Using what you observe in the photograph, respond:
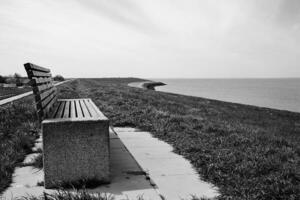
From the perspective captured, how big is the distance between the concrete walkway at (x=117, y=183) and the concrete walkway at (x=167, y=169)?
0.13 m

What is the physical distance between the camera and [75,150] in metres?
3.24

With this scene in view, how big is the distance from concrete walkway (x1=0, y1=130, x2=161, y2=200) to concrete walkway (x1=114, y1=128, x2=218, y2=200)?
0.13 meters

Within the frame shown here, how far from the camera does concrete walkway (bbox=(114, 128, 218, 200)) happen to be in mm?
3053

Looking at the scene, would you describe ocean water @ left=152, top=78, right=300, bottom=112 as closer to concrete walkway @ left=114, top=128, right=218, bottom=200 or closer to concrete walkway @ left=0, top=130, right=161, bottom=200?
concrete walkway @ left=114, top=128, right=218, bottom=200

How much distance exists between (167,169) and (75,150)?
1.27 meters

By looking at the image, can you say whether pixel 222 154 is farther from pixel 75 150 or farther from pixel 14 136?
pixel 14 136

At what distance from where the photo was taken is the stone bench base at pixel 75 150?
315cm

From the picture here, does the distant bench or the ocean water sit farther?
the ocean water

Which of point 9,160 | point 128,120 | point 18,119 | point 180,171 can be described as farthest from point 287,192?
point 18,119

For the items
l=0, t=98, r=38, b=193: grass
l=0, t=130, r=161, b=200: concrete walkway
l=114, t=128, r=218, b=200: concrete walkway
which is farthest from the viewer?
l=0, t=98, r=38, b=193: grass

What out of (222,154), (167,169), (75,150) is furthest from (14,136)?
(222,154)

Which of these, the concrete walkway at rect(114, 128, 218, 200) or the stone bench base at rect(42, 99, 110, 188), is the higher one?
the stone bench base at rect(42, 99, 110, 188)

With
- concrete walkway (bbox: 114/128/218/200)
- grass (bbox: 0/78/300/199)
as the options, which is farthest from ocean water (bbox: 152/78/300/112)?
concrete walkway (bbox: 114/128/218/200)

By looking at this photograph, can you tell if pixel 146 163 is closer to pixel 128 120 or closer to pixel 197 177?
pixel 197 177
